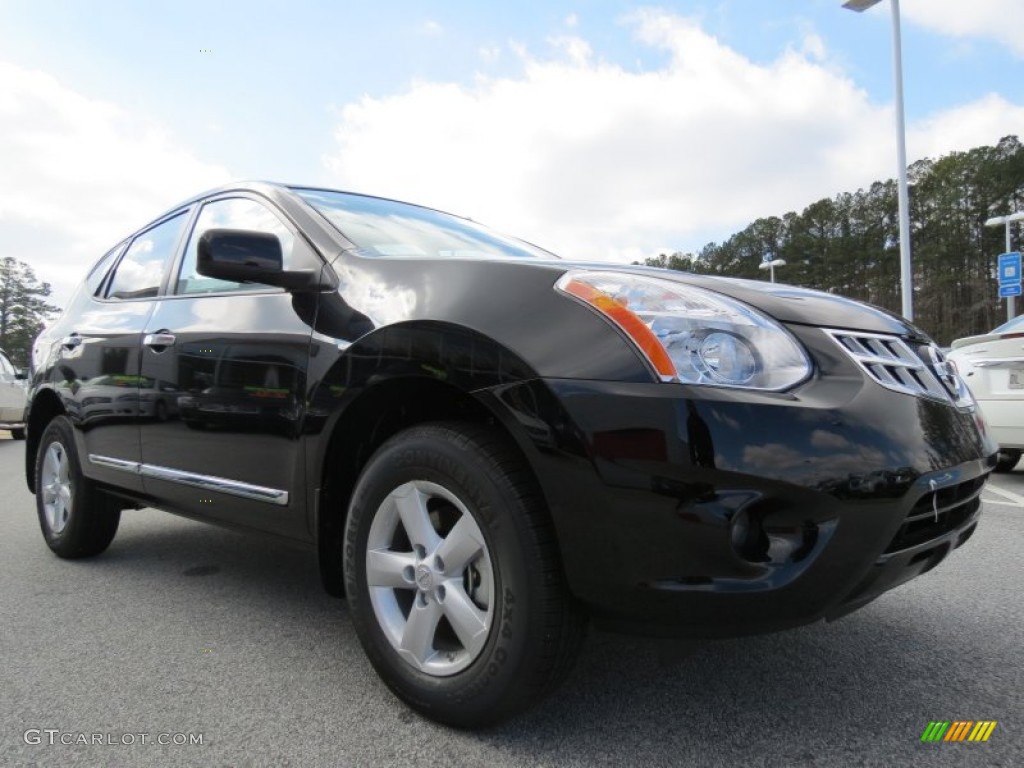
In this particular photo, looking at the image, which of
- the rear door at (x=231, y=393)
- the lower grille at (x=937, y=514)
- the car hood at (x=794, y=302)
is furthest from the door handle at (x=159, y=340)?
the lower grille at (x=937, y=514)

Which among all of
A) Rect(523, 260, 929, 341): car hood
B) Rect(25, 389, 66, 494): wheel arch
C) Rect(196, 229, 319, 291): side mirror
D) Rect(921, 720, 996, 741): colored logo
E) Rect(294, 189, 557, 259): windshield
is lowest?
Rect(921, 720, 996, 741): colored logo

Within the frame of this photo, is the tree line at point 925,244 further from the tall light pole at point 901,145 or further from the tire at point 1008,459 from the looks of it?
the tire at point 1008,459

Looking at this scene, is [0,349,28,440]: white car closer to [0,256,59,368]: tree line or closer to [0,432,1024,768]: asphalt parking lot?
[0,432,1024,768]: asphalt parking lot

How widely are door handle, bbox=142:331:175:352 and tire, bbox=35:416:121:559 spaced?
99 centimetres

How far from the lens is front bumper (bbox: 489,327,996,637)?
4.85 feet

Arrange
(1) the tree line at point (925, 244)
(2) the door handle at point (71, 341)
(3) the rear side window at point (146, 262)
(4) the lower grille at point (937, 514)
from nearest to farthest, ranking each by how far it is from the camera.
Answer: (4) the lower grille at point (937, 514) → (3) the rear side window at point (146, 262) → (2) the door handle at point (71, 341) → (1) the tree line at point (925, 244)

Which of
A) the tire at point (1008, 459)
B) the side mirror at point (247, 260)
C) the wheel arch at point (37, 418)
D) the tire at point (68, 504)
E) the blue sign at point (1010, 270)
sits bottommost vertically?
the tire at point (1008, 459)

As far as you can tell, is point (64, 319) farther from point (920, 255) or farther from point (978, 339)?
point (920, 255)

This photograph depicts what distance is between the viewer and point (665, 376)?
1.53m

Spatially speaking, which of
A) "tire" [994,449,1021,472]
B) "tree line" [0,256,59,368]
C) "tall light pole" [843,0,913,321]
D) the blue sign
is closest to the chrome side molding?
"tire" [994,449,1021,472]

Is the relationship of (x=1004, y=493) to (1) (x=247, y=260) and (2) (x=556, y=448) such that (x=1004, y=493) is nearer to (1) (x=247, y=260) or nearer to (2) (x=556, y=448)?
(2) (x=556, y=448)

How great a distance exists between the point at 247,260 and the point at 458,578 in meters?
1.14

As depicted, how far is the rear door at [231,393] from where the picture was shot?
2.23 meters

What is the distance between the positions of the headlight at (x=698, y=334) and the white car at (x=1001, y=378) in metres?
4.82
